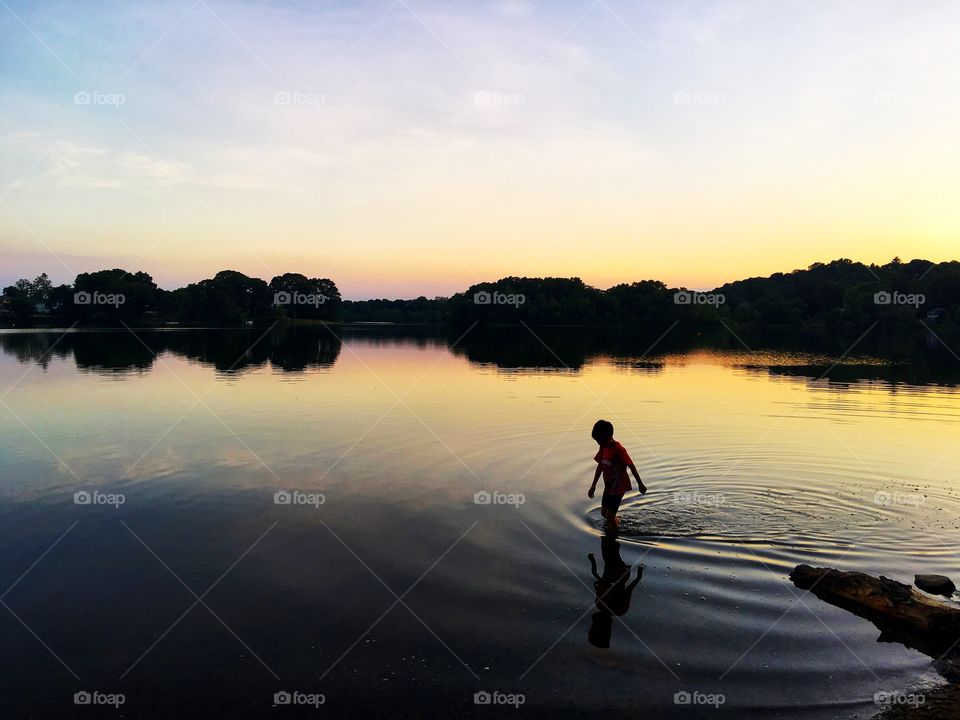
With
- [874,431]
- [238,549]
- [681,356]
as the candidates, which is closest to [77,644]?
[238,549]

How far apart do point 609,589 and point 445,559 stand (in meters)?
3.00

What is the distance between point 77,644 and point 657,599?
8171 millimetres

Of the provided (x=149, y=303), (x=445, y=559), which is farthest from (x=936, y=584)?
(x=149, y=303)

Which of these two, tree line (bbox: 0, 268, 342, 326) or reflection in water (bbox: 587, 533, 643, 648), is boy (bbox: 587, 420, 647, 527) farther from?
tree line (bbox: 0, 268, 342, 326)

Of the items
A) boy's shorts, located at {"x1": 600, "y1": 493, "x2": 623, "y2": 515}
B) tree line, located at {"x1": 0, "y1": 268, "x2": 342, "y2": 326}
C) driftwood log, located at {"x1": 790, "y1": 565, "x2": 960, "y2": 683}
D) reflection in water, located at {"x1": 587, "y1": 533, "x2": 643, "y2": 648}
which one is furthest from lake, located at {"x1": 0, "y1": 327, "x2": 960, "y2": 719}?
tree line, located at {"x1": 0, "y1": 268, "x2": 342, "y2": 326}

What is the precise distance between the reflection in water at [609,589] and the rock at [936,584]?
14.4ft

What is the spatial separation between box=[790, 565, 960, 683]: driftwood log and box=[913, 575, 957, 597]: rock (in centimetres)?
92

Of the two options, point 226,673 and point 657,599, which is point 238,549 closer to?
point 226,673

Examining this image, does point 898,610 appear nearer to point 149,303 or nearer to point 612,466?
point 612,466

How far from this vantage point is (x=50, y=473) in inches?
683

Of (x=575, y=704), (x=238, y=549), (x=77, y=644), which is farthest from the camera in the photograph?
(x=238, y=549)

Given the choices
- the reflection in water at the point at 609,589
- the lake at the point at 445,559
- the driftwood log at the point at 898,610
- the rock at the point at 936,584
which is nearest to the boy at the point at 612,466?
the lake at the point at 445,559

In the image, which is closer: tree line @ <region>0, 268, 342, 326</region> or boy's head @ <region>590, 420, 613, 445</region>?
boy's head @ <region>590, 420, 613, 445</region>

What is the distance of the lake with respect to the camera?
26.1 ft
